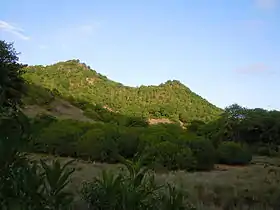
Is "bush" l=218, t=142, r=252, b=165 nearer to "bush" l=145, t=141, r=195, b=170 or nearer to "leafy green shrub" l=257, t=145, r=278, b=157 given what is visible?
"leafy green shrub" l=257, t=145, r=278, b=157

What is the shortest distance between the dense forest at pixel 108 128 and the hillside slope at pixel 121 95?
0.80 feet

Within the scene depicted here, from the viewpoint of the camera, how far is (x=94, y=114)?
280 ft

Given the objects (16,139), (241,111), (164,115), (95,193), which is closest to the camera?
(16,139)

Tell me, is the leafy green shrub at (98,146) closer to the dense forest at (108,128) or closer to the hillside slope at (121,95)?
the dense forest at (108,128)

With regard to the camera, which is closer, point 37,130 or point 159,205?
point 37,130

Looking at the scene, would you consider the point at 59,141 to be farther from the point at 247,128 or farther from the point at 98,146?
the point at 247,128

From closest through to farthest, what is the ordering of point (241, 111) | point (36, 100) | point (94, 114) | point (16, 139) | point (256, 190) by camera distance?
1. point (16, 139)
2. point (256, 190)
3. point (241, 111)
4. point (36, 100)
5. point (94, 114)

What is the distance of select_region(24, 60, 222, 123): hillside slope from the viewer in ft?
331

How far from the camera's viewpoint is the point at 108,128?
48000mm

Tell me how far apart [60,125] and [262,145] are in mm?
30233

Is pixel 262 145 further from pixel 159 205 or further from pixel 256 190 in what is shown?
pixel 159 205

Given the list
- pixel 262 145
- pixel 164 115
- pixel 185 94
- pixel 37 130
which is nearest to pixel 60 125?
pixel 262 145

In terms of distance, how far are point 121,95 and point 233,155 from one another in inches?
2514

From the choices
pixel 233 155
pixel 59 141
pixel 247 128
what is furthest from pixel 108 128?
pixel 247 128
